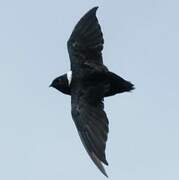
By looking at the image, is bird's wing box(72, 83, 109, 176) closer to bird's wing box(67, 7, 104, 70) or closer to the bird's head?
the bird's head

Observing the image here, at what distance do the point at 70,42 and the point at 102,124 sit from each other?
3334 millimetres

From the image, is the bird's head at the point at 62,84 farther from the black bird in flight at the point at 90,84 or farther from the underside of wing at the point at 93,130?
the underside of wing at the point at 93,130

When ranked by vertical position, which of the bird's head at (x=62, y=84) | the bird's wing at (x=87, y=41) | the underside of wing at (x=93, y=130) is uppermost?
the bird's wing at (x=87, y=41)

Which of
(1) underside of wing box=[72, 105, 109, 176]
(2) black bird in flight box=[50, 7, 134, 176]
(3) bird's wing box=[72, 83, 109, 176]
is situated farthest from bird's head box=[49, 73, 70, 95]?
(1) underside of wing box=[72, 105, 109, 176]

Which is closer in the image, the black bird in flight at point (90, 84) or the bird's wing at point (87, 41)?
the black bird in flight at point (90, 84)

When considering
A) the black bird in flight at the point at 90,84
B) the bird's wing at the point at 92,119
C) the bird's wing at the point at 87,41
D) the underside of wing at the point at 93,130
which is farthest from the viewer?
the bird's wing at the point at 87,41

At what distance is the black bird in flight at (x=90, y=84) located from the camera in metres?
26.4

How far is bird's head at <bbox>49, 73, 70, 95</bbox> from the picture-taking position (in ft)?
92.5

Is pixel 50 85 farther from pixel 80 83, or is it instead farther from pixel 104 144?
pixel 104 144

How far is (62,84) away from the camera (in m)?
28.4

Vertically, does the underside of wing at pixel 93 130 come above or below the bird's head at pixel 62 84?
below

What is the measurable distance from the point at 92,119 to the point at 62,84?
1.72 meters

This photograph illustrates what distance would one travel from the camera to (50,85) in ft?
94.8

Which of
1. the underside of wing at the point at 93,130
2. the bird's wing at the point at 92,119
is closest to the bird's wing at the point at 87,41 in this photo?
the bird's wing at the point at 92,119
